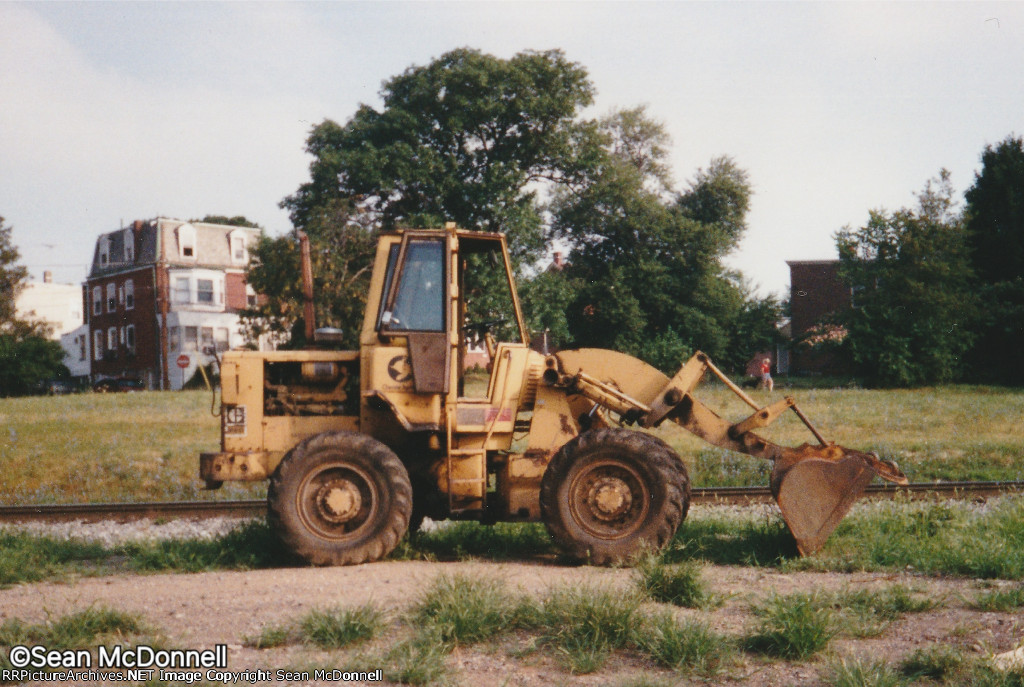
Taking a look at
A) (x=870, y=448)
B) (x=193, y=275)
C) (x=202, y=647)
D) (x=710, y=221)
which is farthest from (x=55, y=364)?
(x=202, y=647)

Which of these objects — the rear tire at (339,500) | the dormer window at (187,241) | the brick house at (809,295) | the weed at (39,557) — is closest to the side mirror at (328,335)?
the rear tire at (339,500)

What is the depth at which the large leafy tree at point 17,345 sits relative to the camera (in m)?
35.3

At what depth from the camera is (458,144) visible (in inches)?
1414

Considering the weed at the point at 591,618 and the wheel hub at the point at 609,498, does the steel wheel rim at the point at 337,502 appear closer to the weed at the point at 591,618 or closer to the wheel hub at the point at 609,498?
the wheel hub at the point at 609,498

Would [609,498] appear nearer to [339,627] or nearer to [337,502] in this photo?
[337,502]

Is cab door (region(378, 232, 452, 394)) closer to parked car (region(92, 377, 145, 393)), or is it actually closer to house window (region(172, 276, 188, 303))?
parked car (region(92, 377, 145, 393))

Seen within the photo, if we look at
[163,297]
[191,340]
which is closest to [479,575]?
[191,340]

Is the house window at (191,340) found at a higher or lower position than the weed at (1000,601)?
higher

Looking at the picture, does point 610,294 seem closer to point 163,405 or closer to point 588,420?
point 163,405

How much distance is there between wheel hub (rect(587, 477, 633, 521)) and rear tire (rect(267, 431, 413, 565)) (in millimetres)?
1616

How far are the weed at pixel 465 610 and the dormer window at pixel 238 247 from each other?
54421mm

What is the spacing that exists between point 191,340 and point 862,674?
52.4 metres

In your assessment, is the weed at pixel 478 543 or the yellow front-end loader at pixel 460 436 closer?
the yellow front-end loader at pixel 460 436

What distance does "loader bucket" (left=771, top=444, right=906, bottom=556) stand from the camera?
754 centimetres
